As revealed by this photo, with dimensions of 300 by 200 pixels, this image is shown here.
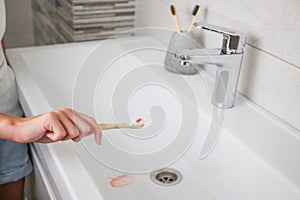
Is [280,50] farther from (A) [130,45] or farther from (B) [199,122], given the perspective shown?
(A) [130,45]

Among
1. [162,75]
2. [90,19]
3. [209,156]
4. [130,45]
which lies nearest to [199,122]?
[209,156]

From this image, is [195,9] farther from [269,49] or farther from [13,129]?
[13,129]

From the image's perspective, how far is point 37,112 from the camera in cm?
80

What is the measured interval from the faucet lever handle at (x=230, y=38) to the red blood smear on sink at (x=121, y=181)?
1.04 feet

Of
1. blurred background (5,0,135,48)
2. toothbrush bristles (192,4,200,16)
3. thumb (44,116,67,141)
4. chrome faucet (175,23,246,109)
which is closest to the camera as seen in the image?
thumb (44,116,67,141)

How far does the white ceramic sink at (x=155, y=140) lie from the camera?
0.70m

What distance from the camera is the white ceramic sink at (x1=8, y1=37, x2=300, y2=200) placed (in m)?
0.70

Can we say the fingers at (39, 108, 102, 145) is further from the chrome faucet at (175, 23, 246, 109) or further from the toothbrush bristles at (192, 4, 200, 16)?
the toothbrush bristles at (192, 4, 200, 16)

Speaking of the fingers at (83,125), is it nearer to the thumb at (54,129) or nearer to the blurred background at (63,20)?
the thumb at (54,129)

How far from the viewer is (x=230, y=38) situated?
784 mm

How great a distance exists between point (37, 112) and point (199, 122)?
13.2 inches

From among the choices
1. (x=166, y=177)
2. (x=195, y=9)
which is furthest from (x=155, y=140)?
(x=195, y=9)

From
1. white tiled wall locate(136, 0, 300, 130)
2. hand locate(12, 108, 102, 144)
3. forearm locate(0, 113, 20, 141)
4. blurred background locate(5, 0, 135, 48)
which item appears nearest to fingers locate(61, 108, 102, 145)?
hand locate(12, 108, 102, 144)

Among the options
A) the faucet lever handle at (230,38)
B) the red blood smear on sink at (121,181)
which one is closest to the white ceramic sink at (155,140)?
the red blood smear on sink at (121,181)
